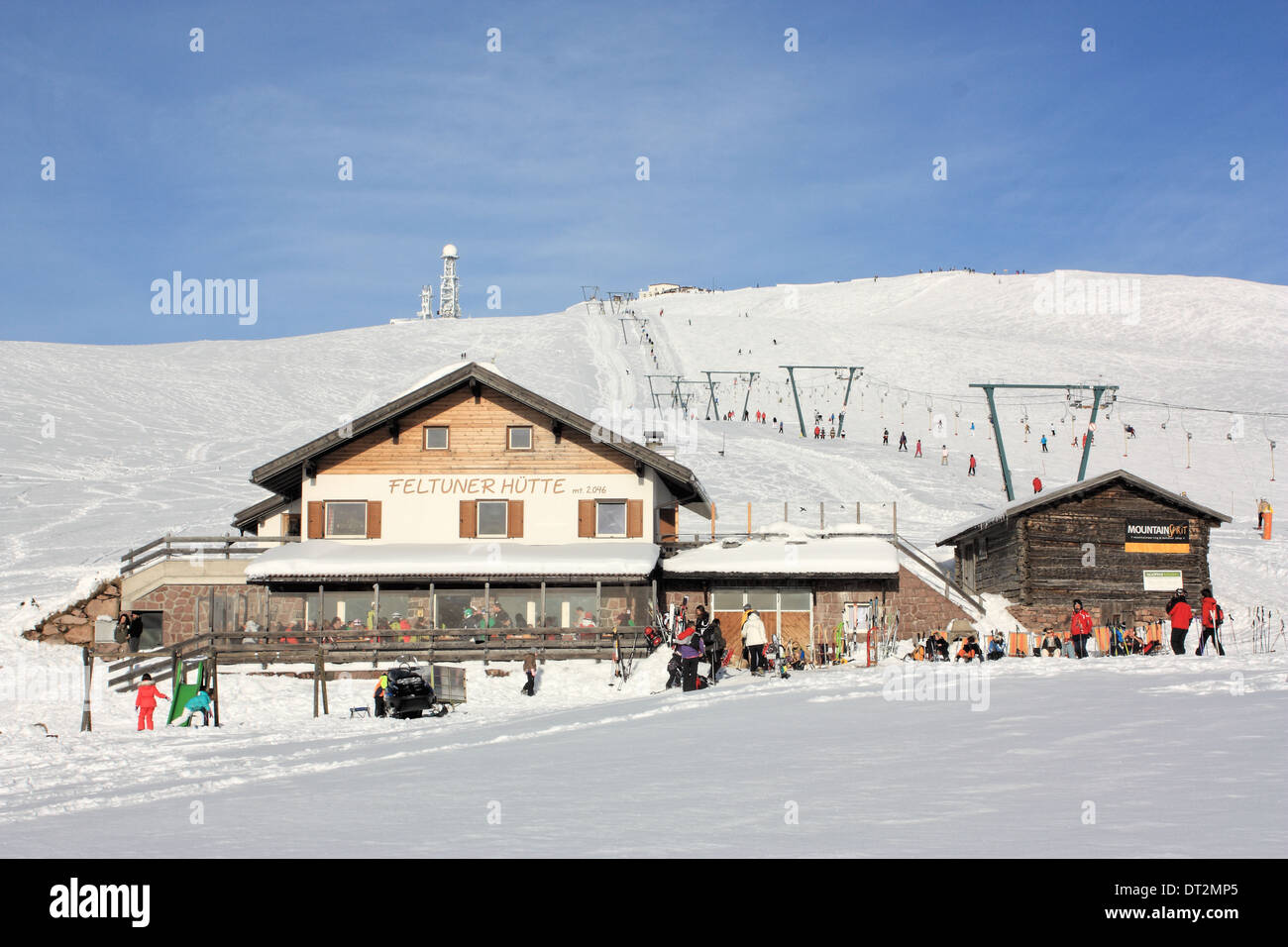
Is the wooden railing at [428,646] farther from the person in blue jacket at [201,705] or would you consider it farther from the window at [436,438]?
the person in blue jacket at [201,705]

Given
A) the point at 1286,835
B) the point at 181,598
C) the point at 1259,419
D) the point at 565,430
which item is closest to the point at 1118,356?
the point at 1259,419

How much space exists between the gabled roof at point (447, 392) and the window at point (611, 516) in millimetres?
1370

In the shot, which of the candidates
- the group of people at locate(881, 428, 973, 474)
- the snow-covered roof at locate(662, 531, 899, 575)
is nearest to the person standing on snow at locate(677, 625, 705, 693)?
the snow-covered roof at locate(662, 531, 899, 575)

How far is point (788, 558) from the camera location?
35.2 m

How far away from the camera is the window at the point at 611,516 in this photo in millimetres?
34750

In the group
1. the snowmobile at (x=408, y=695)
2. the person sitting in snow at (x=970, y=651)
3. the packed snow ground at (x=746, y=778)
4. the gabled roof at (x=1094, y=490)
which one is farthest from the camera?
the gabled roof at (x=1094, y=490)

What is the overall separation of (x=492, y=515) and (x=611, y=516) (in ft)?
10.6

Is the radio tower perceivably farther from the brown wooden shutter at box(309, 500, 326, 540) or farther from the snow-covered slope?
the brown wooden shutter at box(309, 500, 326, 540)

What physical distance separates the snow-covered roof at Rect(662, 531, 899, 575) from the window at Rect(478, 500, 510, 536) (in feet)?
15.1

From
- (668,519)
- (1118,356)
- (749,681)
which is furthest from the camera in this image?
(1118,356)

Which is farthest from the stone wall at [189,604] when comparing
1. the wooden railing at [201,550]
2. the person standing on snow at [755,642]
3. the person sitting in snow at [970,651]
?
the person sitting in snow at [970,651]

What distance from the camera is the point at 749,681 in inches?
945
